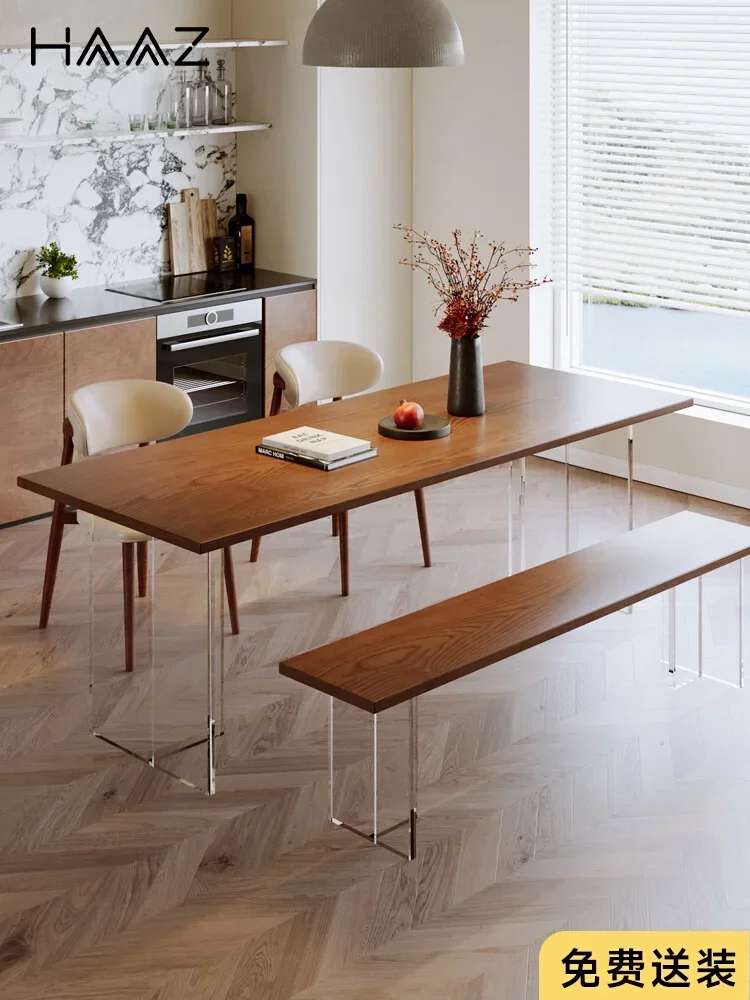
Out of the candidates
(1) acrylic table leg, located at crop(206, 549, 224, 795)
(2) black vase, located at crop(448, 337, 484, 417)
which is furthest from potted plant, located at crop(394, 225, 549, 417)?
(1) acrylic table leg, located at crop(206, 549, 224, 795)

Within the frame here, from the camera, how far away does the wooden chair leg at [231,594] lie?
448 centimetres

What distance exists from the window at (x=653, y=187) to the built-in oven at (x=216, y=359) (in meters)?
1.48

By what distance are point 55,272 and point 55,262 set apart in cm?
5

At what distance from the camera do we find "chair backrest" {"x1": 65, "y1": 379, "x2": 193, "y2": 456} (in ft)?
14.6

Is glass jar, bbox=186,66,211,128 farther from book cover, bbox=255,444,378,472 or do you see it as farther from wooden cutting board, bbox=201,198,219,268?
book cover, bbox=255,444,378,472

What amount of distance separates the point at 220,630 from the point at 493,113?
349 centimetres

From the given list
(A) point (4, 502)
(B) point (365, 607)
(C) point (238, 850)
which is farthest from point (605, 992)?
(A) point (4, 502)

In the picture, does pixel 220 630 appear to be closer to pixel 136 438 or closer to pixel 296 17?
pixel 136 438

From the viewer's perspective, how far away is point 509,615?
366 cm

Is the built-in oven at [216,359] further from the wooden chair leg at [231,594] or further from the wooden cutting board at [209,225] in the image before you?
the wooden chair leg at [231,594]

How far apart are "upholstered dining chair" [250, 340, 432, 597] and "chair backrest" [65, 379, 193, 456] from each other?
555mm

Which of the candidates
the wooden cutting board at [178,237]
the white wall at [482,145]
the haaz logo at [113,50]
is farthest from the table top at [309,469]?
the haaz logo at [113,50]

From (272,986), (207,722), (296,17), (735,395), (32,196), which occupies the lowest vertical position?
(272,986)

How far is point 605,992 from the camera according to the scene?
9.27 ft
